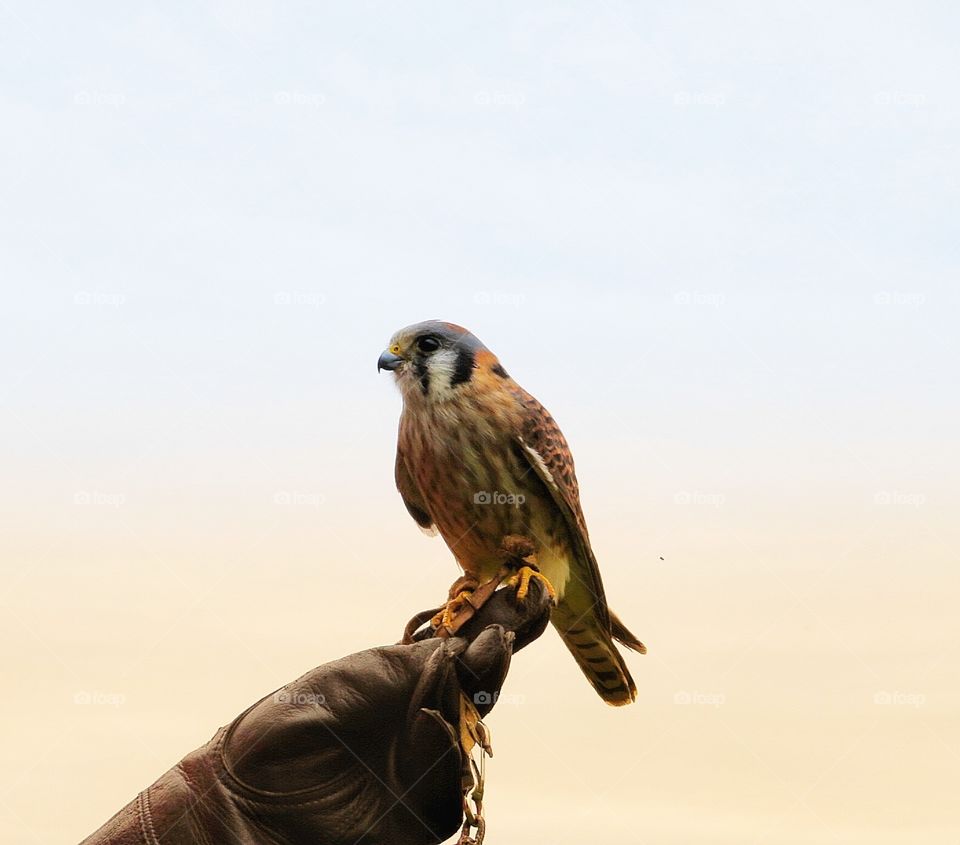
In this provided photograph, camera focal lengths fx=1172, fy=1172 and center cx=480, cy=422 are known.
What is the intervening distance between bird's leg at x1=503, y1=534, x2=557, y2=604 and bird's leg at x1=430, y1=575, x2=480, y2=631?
107 mm

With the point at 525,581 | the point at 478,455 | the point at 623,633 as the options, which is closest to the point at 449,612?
the point at 525,581

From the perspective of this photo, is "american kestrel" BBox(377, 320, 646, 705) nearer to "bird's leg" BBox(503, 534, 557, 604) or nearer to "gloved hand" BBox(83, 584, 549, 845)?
"bird's leg" BBox(503, 534, 557, 604)

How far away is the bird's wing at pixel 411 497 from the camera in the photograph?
348 cm

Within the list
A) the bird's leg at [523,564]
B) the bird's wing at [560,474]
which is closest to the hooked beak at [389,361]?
the bird's wing at [560,474]

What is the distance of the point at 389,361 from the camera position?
10.9 ft

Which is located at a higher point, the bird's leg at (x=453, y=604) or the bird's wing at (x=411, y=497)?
the bird's wing at (x=411, y=497)

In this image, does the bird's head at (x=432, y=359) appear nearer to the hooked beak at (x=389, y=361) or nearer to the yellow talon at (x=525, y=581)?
the hooked beak at (x=389, y=361)

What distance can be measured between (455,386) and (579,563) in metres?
0.70

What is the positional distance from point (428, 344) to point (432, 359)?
45mm

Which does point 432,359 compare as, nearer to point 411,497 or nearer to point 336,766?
point 411,497

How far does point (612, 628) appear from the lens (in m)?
3.65

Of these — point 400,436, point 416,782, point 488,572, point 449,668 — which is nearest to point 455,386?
point 400,436

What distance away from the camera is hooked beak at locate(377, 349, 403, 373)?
3322 millimetres

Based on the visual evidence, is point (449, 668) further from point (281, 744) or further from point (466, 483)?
point (466, 483)
